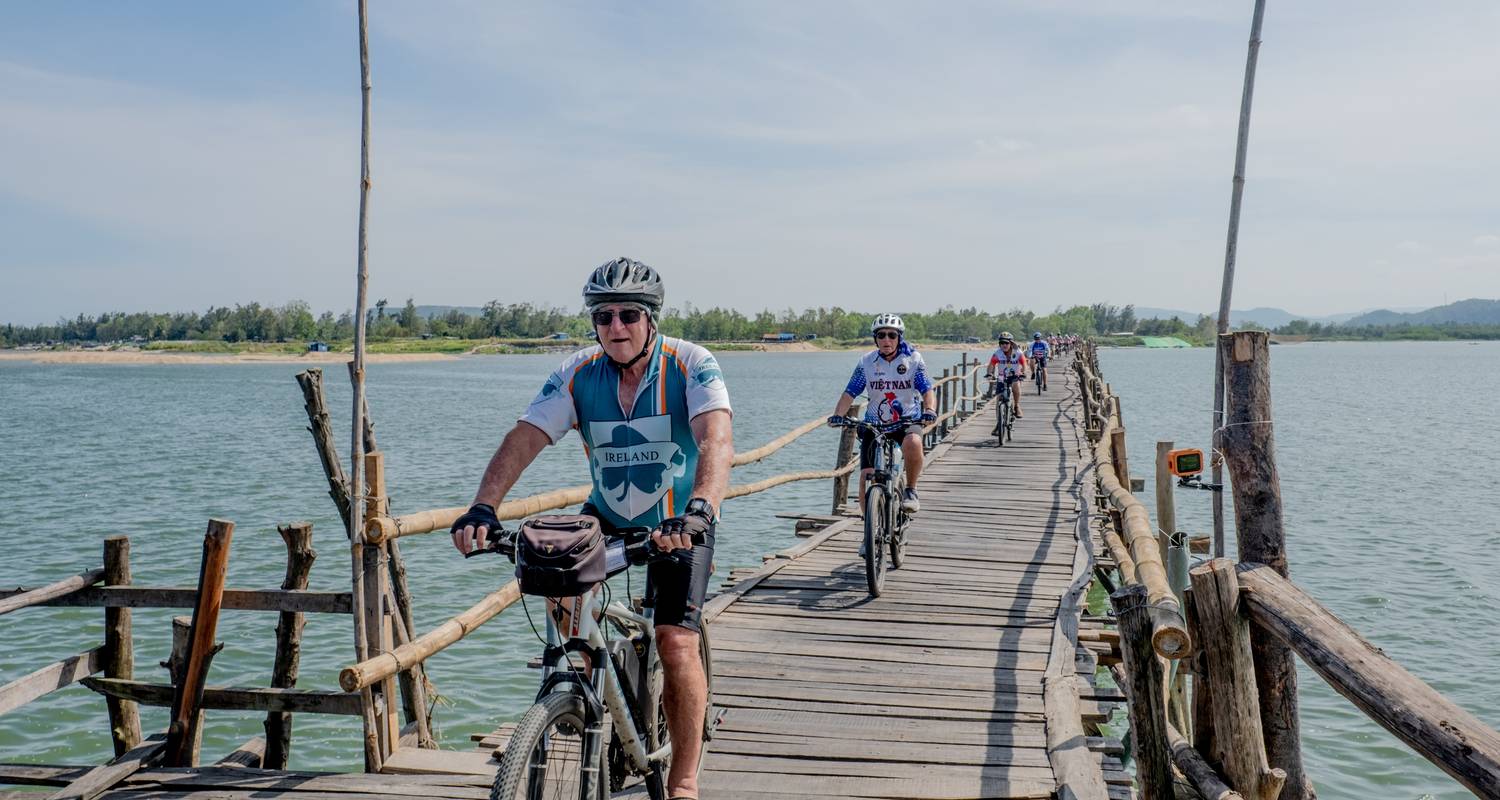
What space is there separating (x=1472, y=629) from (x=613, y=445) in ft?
44.4

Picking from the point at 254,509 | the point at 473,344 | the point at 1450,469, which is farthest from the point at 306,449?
the point at 473,344

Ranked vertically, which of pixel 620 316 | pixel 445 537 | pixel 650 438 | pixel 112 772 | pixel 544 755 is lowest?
pixel 445 537

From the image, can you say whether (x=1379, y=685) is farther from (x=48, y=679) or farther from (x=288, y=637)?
(x=48, y=679)

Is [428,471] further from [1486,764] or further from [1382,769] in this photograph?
[1486,764]

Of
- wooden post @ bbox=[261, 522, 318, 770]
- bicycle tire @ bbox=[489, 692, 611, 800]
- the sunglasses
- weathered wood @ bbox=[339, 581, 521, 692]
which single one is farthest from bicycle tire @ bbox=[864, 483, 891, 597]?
bicycle tire @ bbox=[489, 692, 611, 800]

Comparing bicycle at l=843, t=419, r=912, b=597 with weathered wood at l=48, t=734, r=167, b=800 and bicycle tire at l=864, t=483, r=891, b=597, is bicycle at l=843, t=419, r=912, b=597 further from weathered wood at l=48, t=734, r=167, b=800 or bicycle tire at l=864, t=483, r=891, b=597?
weathered wood at l=48, t=734, r=167, b=800

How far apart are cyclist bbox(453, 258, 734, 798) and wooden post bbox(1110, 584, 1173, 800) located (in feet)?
4.91

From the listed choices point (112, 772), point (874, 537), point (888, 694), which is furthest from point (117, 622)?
point (874, 537)

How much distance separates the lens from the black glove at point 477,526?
10.4ft

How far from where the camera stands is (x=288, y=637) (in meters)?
6.25

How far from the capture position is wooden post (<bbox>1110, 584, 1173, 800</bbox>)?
382cm

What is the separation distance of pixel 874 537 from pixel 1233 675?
420cm

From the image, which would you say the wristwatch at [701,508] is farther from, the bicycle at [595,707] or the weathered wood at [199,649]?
the weathered wood at [199,649]

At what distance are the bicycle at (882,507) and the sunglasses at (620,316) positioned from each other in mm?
4414
